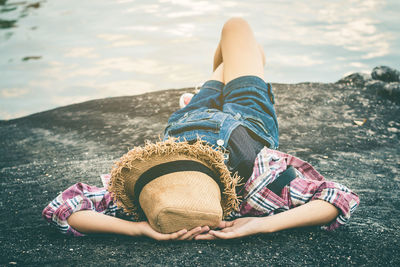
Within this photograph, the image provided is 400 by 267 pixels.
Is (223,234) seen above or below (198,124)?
below

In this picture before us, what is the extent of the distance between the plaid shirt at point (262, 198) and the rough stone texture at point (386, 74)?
15.6ft

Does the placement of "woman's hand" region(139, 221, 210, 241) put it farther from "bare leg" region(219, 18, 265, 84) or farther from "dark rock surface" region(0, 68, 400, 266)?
"bare leg" region(219, 18, 265, 84)

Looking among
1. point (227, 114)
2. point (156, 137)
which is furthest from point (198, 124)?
point (156, 137)

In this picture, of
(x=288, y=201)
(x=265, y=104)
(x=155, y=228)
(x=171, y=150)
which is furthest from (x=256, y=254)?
(x=265, y=104)

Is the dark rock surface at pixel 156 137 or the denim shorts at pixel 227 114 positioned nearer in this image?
Answer: the dark rock surface at pixel 156 137

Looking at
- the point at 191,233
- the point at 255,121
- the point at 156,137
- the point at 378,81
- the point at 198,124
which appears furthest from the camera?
the point at 378,81

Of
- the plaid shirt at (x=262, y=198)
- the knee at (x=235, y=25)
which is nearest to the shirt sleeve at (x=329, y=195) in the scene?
the plaid shirt at (x=262, y=198)

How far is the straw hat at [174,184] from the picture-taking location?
54.6 inches

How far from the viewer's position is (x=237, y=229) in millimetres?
1682

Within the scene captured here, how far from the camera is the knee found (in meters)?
2.79

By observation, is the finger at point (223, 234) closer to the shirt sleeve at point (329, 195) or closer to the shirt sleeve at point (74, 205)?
the shirt sleeve at point (329, 195)

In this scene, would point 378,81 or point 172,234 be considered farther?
point 378,81

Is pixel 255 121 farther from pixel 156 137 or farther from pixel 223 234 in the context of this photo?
→ pixel 156 137

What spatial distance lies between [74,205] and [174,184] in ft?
2.05
